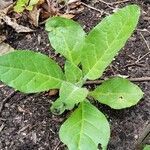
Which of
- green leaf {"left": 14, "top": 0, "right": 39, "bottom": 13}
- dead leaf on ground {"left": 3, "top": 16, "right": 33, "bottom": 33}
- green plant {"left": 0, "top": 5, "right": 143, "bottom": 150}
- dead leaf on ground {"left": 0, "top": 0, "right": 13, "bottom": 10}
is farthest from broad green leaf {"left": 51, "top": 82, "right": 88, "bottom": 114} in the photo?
dead leaf on ground {"left": 0, "top": 0, "right": 13, "bottom": 10}

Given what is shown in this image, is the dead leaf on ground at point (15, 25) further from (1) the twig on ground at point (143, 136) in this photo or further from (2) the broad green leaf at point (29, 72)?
(1) the twig on ground at point (143, 136)

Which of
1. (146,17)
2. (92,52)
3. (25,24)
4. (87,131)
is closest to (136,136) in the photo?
(87,131)

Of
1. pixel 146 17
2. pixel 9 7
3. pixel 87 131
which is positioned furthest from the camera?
pixel 9 7

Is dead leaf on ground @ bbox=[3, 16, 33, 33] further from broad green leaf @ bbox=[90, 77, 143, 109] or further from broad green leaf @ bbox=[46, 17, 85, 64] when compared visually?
broad green leaf @ bbox=[90, 77, 143, 109]

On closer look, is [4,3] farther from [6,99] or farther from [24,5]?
[6,99]

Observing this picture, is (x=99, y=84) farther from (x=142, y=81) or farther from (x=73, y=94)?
(x=73, y=94)

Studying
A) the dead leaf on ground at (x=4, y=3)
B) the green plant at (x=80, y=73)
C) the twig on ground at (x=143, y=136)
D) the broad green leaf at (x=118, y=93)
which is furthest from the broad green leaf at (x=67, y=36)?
the dead leaf on ground at (x=4, y=3)

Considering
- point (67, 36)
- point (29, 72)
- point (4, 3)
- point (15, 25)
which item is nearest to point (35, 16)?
point (15, 25)
